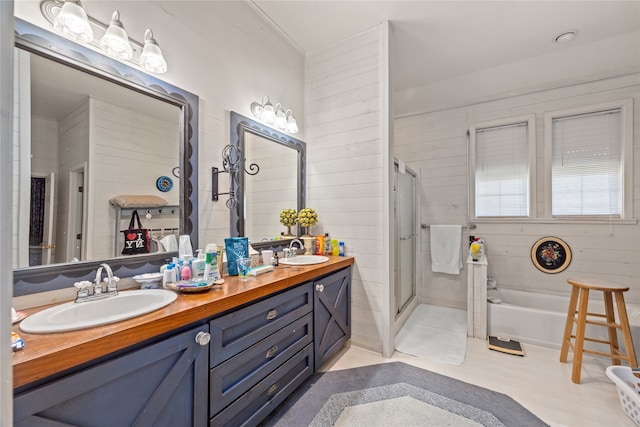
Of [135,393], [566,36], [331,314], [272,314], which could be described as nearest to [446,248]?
[331,314]

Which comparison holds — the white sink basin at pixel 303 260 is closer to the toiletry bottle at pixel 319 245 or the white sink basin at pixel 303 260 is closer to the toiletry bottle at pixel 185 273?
the toiletry bottle at pixel 319 245

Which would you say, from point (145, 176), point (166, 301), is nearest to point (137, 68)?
point (145, 176)

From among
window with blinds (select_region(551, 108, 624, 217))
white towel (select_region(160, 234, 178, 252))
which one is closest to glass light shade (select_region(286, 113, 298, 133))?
white towel (select_region(160, 234, 178, 252))

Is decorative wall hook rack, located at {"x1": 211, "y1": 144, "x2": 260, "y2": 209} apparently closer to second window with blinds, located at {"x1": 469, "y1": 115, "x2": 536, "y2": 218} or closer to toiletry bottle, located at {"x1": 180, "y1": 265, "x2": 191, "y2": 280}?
toiletry bottle, located at {"x1": 180, "y1": 265, "x2": 191, "y2": 280}

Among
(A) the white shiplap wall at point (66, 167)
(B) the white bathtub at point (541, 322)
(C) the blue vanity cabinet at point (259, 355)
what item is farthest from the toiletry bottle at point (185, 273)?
(B) the white bathtub at point (541, 322)

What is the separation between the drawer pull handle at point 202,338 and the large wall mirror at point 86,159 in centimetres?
57

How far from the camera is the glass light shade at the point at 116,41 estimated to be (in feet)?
3.88

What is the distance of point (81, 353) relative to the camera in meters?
0.73

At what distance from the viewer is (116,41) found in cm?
120

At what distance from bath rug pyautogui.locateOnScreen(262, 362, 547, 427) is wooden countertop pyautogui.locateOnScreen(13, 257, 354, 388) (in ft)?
2.66

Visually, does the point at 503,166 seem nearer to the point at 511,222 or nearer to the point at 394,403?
the point at 511,222

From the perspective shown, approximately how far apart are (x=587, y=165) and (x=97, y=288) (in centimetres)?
411

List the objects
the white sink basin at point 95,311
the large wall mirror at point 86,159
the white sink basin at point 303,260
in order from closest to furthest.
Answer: the white sink basin at point 95,311
the large wall mirror at point 86,159
the white sink basin at point 303,260

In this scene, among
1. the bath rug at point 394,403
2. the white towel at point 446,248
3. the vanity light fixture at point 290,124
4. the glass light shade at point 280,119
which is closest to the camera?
the bath rug at point 394,403
